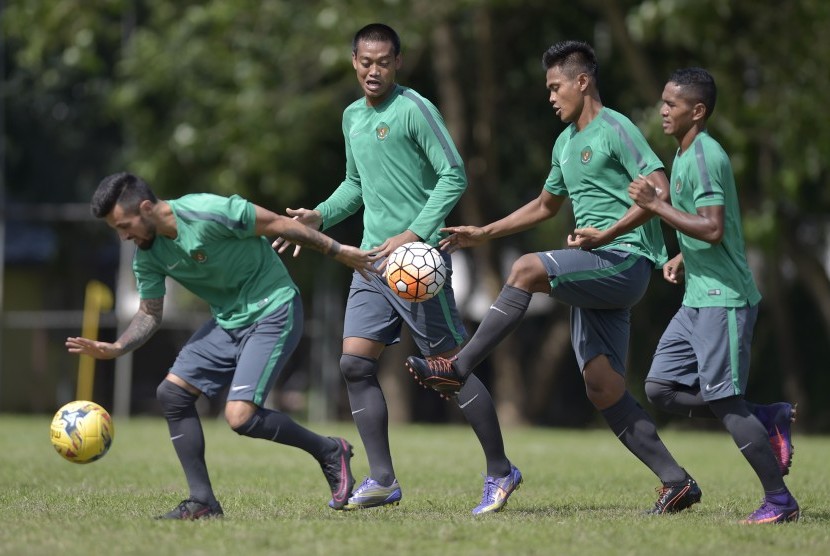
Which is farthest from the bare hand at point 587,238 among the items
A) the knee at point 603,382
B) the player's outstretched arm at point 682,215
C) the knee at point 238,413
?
the knee at point 238,413

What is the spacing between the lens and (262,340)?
7.11 meters

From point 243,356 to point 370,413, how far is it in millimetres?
946

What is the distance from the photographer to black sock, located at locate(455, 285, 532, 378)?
7168mm

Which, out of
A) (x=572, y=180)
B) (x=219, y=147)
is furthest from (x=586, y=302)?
(x=219, y=147)

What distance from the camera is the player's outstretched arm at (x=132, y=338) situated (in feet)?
23.8

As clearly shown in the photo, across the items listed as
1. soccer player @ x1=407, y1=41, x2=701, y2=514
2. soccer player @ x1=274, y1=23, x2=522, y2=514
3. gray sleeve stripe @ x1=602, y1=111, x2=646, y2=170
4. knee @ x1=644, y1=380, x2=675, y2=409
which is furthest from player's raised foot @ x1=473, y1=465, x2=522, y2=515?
gray sleeve stripe @ x1=602, y1=111, x2=646, y2=170

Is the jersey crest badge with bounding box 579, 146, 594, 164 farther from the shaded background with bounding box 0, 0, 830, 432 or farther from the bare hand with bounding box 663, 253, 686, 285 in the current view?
the shaded background with bounding box 0, 0, 830, 432

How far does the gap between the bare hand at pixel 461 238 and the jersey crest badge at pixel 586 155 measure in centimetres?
70

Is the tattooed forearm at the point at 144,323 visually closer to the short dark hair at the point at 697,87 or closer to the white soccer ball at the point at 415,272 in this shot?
the white soccer ball at the point at 415,272

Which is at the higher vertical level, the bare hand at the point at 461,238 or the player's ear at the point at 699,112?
the player's ear at the point at 699,112

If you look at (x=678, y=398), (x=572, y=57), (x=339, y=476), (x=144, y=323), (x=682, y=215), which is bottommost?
(x=339, y=476)

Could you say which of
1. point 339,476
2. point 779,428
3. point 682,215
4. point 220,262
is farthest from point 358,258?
point 779,428

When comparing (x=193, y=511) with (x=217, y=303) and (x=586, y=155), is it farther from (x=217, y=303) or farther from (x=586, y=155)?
(x=586, y=155)

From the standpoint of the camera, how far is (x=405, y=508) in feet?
25.5
